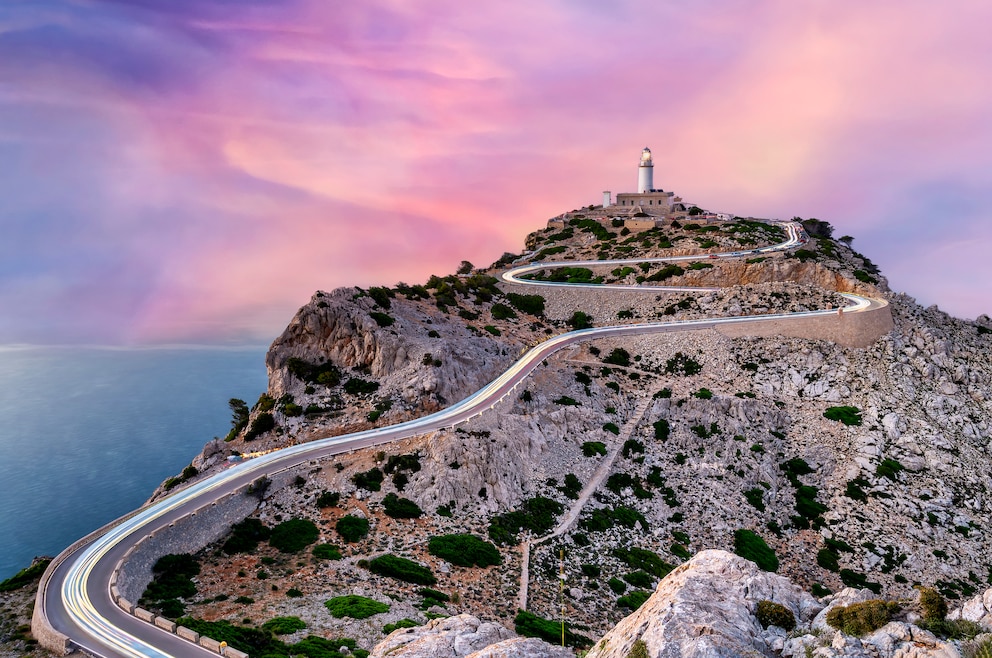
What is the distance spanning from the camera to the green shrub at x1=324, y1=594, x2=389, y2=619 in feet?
87.4

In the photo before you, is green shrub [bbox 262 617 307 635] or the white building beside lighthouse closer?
green shrub [bbox 262 617 307 635]

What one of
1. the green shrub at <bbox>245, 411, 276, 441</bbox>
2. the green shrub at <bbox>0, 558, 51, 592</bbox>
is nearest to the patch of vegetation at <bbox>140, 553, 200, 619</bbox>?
the green shrub at <bbox>0, 558, 51, 592</bbox>

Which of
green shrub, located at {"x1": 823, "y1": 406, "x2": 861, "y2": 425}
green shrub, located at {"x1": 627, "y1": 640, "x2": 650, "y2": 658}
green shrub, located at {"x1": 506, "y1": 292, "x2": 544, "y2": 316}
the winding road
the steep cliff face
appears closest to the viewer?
green shrub, located at {"x1": 627, "y1": 640, "x2": 650, "y2": 658}

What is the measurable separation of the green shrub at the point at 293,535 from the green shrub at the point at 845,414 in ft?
139

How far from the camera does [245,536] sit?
33.8m

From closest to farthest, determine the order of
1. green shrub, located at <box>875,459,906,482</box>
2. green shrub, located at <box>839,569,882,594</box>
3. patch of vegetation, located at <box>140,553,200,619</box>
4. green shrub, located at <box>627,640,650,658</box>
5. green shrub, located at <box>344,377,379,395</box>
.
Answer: green shrub, located at <box>627,640,650,658</box> < patch of vegetation, located at <box>140,553,200,619</box> < green shrub, located at <box>839,569,882,594</box> < green shrub, located at <box>875,459,906,482</box> < green shrub, located at <box>344,377,379,395</box>

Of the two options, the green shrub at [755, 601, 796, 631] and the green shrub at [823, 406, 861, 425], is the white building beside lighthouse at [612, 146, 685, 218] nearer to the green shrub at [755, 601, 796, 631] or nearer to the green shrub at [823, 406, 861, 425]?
the green shrub at [823, 406, 861, 425]

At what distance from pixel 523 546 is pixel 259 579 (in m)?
14.5

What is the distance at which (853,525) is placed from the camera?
44688 millimetres

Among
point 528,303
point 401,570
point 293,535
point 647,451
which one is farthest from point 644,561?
point 528,303

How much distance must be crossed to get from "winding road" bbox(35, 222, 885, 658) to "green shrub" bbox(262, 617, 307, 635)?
2944 millimetres

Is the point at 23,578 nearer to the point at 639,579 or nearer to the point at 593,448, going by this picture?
the point at 639,579

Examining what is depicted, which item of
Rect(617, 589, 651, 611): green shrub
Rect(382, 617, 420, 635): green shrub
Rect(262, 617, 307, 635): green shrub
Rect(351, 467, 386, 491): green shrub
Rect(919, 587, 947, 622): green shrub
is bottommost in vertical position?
Rect(617, 589, 651, 611): green shrub

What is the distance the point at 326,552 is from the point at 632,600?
54.2ft
